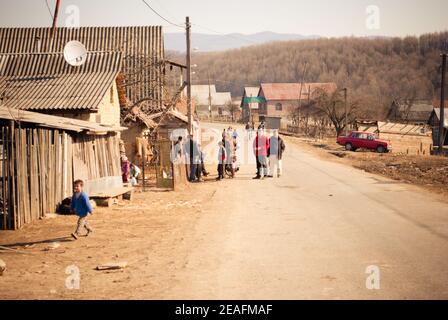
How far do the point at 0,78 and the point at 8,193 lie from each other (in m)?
12.8

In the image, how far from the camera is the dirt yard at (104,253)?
6973 millimetres

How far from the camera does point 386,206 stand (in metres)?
13.8

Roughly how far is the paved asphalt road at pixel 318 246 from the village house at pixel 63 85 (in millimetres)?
6430

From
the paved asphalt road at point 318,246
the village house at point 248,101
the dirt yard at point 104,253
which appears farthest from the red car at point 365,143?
the village house at point 248,101

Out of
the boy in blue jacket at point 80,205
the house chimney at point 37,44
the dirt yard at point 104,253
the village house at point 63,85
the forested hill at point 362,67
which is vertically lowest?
the dirt yard at point 104,253

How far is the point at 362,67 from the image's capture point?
167m

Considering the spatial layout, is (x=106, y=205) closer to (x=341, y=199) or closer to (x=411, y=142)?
(x=341, y=199)

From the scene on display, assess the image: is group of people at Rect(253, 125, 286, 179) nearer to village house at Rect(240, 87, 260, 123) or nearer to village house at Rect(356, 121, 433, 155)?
village house at Rect(356, 121, 433, 155)

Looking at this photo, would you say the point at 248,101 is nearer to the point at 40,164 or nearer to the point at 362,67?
the point at 362,67

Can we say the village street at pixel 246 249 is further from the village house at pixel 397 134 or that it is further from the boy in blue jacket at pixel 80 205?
the village house at pixel 397 134

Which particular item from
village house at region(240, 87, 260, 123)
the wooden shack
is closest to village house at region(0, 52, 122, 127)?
the wooden shack

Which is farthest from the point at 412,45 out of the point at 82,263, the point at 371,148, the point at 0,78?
the point at 82,263

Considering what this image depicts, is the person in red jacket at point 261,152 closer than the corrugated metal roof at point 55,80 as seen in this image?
No

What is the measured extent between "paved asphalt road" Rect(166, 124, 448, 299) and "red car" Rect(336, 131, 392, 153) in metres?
23.4
